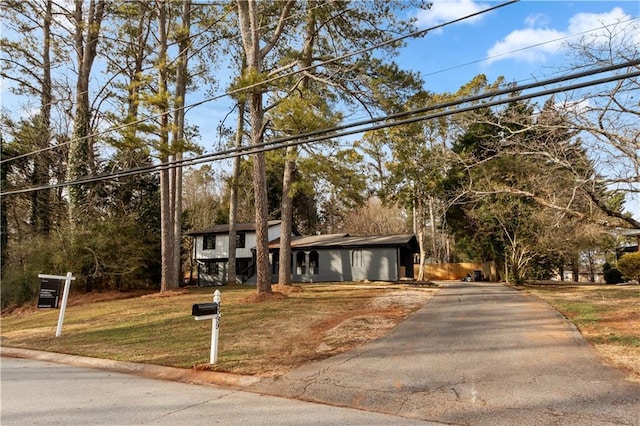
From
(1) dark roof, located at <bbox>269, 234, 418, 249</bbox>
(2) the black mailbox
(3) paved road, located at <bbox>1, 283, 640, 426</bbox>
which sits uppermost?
(1) dark roof, located at <bbox>269, 234, 418, 249</bbox>

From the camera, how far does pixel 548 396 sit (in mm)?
5246

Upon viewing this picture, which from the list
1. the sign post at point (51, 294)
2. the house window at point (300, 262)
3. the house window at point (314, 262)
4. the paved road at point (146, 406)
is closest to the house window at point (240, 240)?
the house window at point (300, 262)

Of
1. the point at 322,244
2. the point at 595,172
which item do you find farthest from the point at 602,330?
the point at 322,244

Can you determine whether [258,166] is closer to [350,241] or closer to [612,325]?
[612,325]

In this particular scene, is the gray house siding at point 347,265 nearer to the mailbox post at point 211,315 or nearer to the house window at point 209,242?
the house window at point 209,242

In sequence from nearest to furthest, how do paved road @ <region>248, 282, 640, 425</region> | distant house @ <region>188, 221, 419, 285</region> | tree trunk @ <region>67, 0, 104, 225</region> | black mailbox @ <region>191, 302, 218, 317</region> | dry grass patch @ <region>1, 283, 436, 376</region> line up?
paved road @ <region>248, 282, 640, 425</region>
black mailbox @ <region>191, 302, 218, 317</region>
dry grass patch @ <region>1, 283, 436, 376</region>
tree trunk @ <region>67, 0, 104, 225</region>
distant house @ <region>188, 221, 419, 285</region>

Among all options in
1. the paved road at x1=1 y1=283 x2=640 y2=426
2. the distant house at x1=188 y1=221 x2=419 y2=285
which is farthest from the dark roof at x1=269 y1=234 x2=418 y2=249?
the paved road at x1=1 y1=283 x2=640 y2=426

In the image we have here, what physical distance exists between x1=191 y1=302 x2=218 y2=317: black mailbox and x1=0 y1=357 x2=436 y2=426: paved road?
1.23 meters

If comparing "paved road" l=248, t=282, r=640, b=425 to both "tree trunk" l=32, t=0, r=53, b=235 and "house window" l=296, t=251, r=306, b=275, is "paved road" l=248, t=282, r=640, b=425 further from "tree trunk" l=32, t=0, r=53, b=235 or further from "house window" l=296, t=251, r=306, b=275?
"tree trunk" l=32, t=0, r=53, b=235

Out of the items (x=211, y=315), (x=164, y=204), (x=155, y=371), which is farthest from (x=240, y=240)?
(x=155, y=371)

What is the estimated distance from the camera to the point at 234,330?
1036cm

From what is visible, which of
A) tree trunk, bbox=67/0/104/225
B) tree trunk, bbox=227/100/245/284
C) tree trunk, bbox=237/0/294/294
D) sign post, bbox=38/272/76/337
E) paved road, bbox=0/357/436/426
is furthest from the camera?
tree trunk, bbox=227/100/245/284

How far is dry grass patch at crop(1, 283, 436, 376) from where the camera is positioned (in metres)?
8.09

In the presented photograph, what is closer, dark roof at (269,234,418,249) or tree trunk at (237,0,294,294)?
tree trunk at (237,0,294,294)
